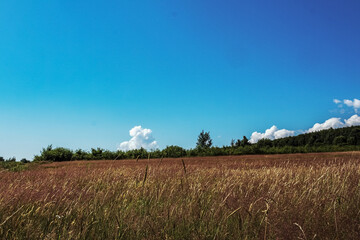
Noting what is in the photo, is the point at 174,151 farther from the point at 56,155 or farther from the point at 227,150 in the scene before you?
the point at 56,155

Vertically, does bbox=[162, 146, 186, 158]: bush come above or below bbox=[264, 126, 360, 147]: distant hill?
below

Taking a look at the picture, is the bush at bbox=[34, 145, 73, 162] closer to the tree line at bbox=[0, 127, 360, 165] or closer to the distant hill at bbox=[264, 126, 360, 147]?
the tree line at bbox=[0, 127, 360, 165]

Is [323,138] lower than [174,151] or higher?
higher

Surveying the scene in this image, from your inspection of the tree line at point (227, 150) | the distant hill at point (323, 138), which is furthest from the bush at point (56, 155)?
the distant hill at point (323, 138)

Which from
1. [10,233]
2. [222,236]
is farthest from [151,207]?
[10,233]

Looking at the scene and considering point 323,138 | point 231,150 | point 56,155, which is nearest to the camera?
point 231,150

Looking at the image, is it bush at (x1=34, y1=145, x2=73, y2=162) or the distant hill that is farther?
the distant hill

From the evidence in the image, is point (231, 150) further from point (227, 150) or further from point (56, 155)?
point (56, 155)

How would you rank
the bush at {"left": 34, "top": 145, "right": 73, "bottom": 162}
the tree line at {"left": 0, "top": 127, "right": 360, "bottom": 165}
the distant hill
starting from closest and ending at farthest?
the tree line at {"left": 0, "top": 127, "right": 360, "bottom": 165} < the bush at {"left": 34, "top": 145, "right": 73, "bottom": 162} < the distant hill

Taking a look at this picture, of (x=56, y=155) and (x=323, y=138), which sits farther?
(x=323, y=138)

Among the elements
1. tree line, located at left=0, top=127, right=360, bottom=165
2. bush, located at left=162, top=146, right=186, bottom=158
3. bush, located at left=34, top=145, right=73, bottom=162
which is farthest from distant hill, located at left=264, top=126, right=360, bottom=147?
bush, located at left=34, top=145, right=73, bottom=162

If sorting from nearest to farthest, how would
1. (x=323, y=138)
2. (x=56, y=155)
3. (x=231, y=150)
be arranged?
1. (x=231, y=150)
2. (x=56, y=155)
3. (x=323, y=138)

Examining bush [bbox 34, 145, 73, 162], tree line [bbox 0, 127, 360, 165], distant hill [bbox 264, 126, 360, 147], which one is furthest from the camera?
distant hill [bbox 264, 126, 360, 147]

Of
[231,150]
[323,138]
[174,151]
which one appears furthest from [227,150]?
[323,138]
